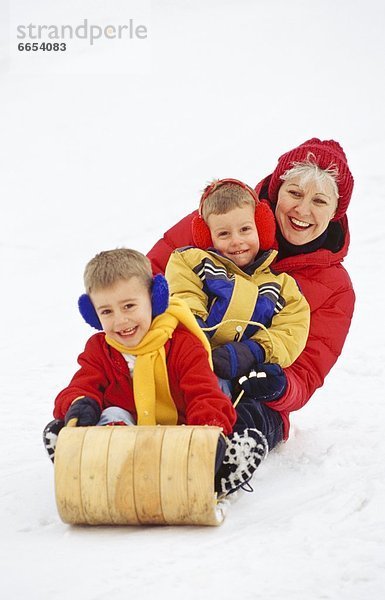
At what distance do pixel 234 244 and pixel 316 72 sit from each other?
10572mm

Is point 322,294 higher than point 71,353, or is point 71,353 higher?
point 322,294

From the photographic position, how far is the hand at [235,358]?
3.60 metres

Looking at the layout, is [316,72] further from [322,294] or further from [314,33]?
[322,294]

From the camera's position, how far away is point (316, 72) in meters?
13.8

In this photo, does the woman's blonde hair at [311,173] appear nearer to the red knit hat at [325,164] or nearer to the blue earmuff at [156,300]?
the red knit hat at [325,164]

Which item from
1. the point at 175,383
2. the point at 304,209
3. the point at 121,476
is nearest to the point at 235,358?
the point at 175,383

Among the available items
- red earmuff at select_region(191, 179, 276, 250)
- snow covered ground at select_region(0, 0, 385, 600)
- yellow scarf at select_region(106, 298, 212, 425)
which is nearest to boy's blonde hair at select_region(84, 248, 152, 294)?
yellow scarf at select_region(106, 298, 212, 425)

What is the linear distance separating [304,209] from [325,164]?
236mm

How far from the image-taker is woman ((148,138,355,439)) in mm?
4133

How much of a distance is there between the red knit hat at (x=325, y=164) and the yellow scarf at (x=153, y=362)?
108cm

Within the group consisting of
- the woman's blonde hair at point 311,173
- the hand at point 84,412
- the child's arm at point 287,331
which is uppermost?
the woman's blonde hair at point 311,173

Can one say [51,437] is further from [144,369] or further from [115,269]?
[115,269]

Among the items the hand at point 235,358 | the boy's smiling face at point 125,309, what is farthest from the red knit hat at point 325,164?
the boy's smiling face at point 125,309

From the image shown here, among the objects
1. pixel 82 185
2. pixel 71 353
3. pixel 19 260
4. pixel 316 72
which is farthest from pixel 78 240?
pixel 316 72
